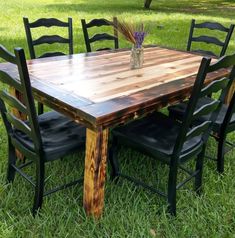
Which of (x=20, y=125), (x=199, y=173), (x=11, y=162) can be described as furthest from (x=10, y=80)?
(x=199, y=173)

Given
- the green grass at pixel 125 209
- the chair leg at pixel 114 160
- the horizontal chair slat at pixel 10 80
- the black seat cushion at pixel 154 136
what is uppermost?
the horizontal chair slat at pixel 10 80

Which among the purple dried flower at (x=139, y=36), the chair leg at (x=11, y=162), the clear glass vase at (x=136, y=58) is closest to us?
the chair leg at (x=11, y=162)

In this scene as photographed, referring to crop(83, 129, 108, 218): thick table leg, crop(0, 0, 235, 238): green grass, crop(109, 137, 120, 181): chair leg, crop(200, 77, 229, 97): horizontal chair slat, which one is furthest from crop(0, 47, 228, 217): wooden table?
crop(109, 137, 120, 181): chair leg

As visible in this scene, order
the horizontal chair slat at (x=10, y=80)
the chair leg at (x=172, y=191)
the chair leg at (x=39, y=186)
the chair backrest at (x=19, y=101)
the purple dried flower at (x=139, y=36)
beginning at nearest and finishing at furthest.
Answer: the chair backrest at (x=19, y=101), the horizontal chair slat at (x=10, y=80), the chair leg at (x=39, y=186), the chair leg at (x=172, y=191), the purple dried flower at (x=139, y=36)

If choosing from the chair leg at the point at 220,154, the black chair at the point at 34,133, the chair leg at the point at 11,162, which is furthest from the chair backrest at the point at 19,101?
the chair leg at the point at 220,154

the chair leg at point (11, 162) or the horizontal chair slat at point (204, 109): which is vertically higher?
the horizontal chair slat at point (204, 109)

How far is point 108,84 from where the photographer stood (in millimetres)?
2328

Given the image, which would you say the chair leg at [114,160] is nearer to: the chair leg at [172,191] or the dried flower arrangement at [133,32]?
the chair leg at [172,191]

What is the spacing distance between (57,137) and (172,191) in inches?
31.8

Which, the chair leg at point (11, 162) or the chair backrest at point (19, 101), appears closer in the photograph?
the chair backrest at point (19, 101)

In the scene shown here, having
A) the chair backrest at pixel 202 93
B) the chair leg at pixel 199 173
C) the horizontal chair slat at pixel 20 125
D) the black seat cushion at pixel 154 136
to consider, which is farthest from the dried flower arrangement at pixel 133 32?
the horizontal chair slat at pixel 20 125

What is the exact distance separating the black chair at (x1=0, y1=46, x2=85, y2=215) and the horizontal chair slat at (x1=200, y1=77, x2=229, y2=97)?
0.82m

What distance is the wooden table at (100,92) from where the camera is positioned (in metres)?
1.96

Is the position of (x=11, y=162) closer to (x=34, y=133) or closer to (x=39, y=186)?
(x=39, y=186)
